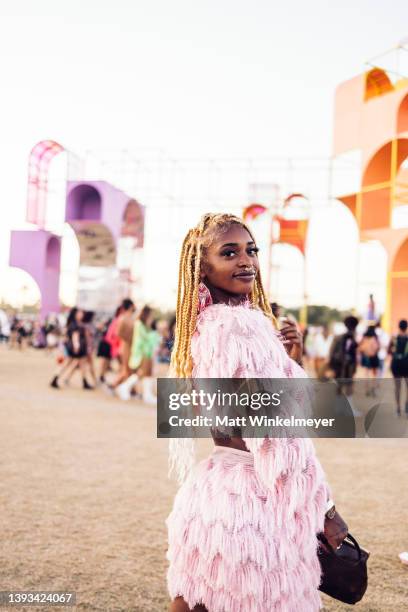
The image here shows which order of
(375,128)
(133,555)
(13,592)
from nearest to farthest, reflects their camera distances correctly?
(13,592)
(133,555)
(375,128)

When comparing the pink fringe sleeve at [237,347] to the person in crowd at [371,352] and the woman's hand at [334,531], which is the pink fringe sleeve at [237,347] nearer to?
the woman's hand at [334,531]

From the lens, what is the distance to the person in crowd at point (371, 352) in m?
12.1

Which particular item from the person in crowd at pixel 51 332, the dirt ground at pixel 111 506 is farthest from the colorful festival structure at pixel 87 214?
the dirt ground at pixel 111 506

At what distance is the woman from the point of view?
69.8 inches

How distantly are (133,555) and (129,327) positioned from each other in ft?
26.1

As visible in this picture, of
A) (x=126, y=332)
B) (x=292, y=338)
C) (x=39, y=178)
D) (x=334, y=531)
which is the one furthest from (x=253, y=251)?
(x=39, y=178)

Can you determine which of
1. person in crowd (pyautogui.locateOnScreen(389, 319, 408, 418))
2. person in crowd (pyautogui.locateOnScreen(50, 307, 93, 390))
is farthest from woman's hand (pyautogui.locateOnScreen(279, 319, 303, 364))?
person in crowd (pyautogui.locateOnScreen(50, 307, 93, 390))

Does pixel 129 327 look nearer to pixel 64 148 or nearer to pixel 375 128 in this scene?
pixel 375 128

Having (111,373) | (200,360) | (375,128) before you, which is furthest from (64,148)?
(200,360)

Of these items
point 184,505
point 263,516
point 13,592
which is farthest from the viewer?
point 13,592

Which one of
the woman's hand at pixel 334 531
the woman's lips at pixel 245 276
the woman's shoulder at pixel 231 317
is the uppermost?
the woman's lips at pixel 245 276

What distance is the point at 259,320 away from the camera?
1846mm

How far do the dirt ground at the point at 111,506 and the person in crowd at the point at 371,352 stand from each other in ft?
12.6

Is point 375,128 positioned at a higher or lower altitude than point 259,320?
higher
